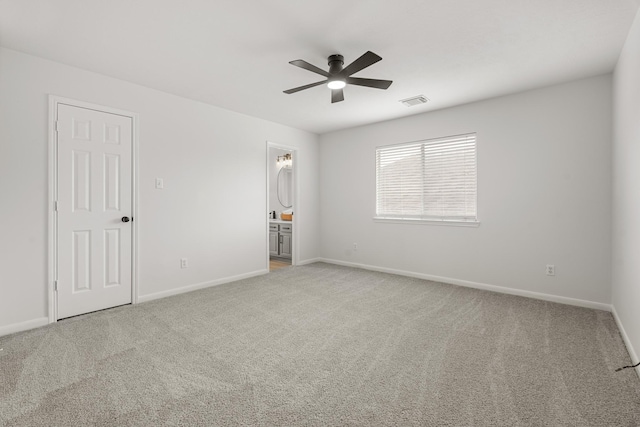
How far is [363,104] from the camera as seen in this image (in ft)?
14.0

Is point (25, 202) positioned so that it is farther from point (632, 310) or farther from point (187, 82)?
point (632, 310)

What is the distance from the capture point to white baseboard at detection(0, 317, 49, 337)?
272 cm

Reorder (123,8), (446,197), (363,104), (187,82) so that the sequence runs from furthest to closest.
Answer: (446,197)
(363,104)
(187,82)
(123,8)

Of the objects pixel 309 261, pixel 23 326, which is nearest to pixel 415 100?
pixel 309 261

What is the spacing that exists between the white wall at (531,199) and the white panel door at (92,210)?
3.83 metres

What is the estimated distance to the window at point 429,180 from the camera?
434cm

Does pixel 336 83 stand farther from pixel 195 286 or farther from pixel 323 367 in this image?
pixel 195 286

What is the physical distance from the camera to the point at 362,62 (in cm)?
252

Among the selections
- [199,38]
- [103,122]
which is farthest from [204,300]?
[199,38]

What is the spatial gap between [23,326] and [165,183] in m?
1.93

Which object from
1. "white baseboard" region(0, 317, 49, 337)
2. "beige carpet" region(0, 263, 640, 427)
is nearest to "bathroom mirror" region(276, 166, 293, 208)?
"beige carpet" region(0, 263, 640, 427)

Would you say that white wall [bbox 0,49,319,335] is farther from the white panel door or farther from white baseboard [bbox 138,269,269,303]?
the white panel door

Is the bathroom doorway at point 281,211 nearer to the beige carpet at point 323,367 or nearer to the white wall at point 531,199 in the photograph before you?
the white wall at point 531,199

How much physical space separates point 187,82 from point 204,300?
257 centimetres
